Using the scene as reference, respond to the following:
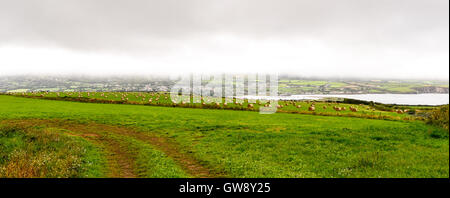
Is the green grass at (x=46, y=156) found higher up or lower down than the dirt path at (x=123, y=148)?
higher up

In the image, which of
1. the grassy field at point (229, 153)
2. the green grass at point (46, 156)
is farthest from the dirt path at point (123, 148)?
the green grass at point (46, 156)

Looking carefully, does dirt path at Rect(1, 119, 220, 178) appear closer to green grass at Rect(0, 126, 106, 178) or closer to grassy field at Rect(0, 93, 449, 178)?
grassy field at Rect(0, 93, 449, 178)

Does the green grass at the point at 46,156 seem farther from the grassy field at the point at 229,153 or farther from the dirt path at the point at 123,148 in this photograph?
the dirt path at the point at 123,148

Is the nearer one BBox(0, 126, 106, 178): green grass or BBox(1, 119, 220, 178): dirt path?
BBox(0, 126, 106, 178): green grass

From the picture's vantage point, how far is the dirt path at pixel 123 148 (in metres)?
13.7

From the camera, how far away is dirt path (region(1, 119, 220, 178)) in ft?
44.9

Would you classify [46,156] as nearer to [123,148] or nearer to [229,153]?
[123,148]

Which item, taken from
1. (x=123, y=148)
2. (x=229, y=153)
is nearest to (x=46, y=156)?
(x=123, y=148)

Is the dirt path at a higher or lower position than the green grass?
lower

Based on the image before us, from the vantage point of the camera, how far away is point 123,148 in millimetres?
19062

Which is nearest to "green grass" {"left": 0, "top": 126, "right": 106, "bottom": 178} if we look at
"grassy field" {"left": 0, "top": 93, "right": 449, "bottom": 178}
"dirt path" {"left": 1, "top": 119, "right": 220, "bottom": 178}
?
"grassy field" {"left": 0, "top": 93, "right": 449, "bottom": 178}

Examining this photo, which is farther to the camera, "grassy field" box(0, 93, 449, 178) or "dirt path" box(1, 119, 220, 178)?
"dirt path" box(1, 119, 220, 178)

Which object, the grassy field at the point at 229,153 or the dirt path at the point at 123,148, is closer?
the grassy field at the point at 229,153
